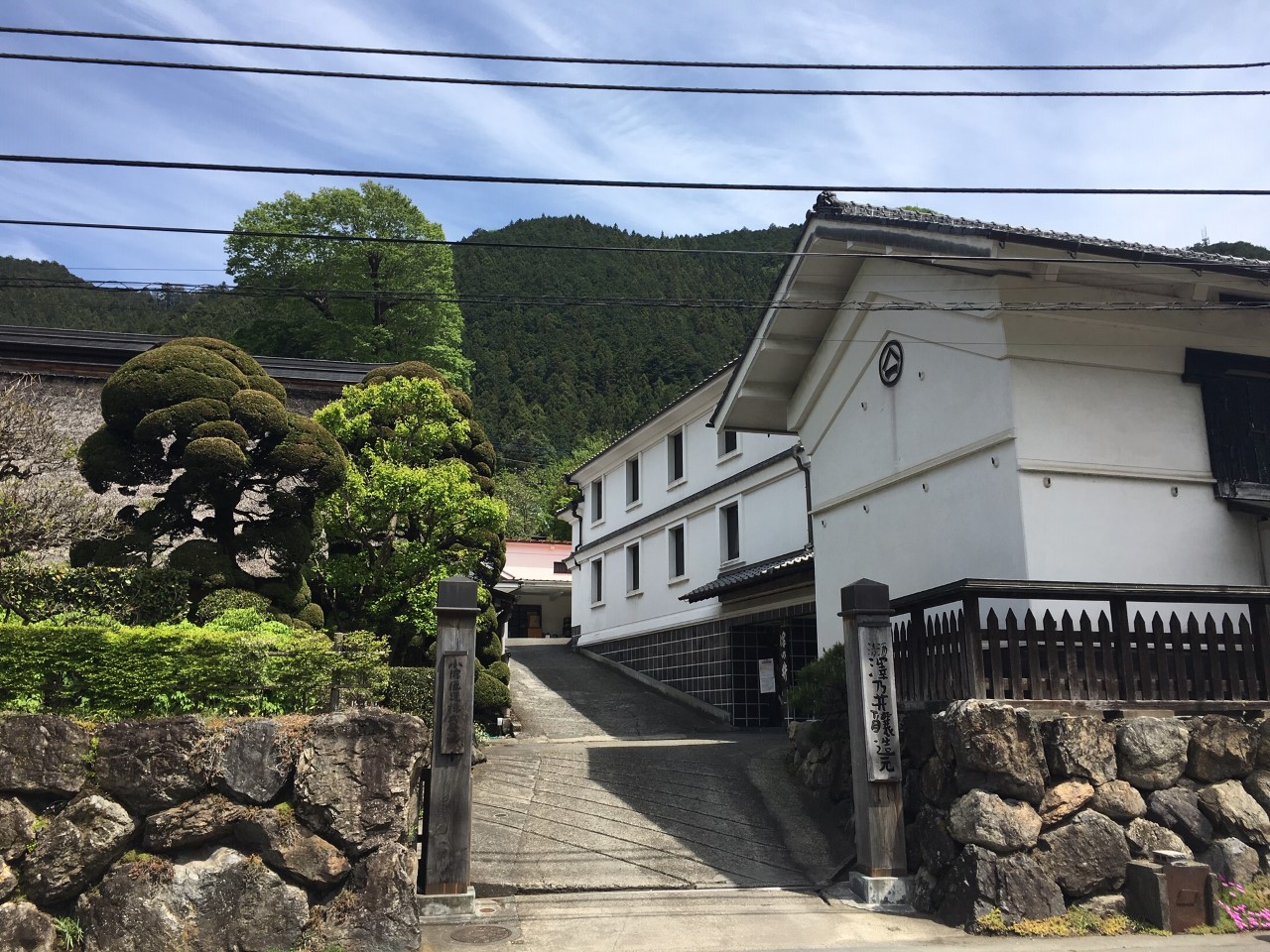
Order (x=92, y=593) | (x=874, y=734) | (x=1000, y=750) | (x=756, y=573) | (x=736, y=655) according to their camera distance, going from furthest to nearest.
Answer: (x=736, y=655) → (x=756, y=573) → (x=92, y=593) → (x=874, y=734) → (x=1000, y=750)

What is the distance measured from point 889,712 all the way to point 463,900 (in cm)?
467

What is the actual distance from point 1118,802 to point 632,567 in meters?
21.0

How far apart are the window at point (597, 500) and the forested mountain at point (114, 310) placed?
1784cm

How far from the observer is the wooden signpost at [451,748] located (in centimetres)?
905

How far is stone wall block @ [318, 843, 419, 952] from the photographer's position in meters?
8.05

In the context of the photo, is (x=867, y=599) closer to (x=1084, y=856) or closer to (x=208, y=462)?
(x=1084, y=856)

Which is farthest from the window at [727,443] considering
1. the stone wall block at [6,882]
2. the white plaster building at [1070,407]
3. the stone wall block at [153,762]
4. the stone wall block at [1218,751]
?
the stone wall block at [6,882]

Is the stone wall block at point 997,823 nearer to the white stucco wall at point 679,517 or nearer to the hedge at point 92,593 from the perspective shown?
the hedge at point 92,593

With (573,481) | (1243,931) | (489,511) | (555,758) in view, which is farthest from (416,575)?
(573,481)

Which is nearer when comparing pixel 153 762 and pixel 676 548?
pixel 153 762

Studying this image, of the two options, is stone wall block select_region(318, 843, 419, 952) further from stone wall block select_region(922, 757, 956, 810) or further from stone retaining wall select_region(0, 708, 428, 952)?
stone wall block select_region(922, 757, 956, 810)

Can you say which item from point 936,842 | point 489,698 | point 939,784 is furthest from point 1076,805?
point 489,698

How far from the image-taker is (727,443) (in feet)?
80.0

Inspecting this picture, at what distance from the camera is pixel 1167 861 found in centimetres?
871
